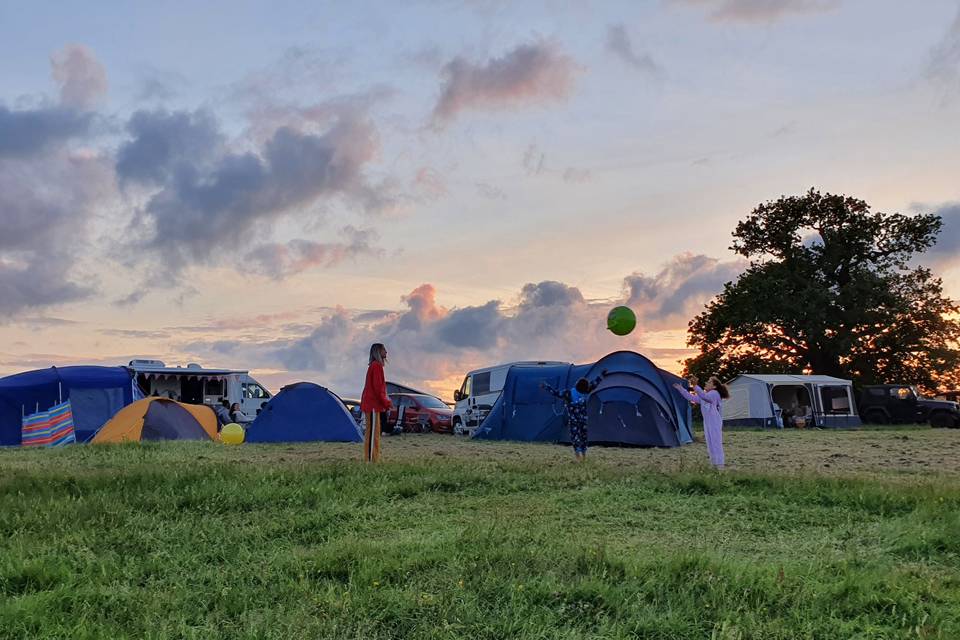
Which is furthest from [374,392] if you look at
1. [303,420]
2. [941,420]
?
[941,420]

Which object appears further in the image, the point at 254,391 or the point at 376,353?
the point at 254,391

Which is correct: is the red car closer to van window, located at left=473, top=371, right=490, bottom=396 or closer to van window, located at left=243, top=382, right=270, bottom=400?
van window, located at left=473, top=371, right=490, bottom=396

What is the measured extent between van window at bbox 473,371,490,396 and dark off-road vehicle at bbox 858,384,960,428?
18569 millimetres

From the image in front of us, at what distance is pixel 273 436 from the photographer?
72.1ft

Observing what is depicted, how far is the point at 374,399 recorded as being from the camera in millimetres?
13383

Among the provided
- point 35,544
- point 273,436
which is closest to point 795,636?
point 35,544

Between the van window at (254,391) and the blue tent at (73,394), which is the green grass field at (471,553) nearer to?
the blue tent at (73,394)

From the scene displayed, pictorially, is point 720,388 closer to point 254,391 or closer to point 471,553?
point 471,553

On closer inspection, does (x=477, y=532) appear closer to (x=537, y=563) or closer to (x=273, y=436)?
(x=537, y=563)

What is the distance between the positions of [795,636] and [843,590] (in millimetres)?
978

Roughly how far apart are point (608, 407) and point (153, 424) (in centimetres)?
1151

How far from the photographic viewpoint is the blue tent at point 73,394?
23828 mm

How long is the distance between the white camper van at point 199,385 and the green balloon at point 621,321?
55.7 ft

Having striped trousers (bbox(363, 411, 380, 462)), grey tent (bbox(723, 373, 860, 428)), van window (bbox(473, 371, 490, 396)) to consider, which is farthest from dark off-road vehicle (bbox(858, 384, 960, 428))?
striped trousers (bbox(363, 411, 380, 462))
